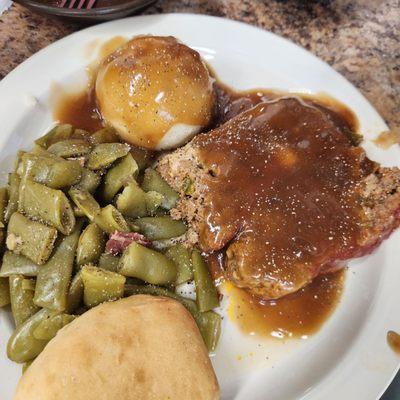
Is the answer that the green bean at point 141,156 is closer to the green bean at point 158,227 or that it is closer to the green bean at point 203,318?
the green bean at point 158,227

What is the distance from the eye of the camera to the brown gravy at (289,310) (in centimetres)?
270

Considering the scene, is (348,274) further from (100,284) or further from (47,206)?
(47,206)

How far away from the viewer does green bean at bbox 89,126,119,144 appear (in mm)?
2771

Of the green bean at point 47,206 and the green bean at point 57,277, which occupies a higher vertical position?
the green bean at point 47,206

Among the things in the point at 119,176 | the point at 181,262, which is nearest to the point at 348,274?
the point at 181,262

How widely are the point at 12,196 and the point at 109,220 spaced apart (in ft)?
1.68

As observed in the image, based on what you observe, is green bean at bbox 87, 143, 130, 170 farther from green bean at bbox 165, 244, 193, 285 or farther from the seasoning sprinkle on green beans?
green bean at bbox 165, 244, 193, 285

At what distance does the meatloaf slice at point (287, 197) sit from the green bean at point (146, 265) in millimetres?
220

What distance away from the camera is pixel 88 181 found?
2596 millimetres

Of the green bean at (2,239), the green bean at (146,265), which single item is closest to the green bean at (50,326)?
the green bean at (146,265)

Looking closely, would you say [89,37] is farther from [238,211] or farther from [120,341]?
[120,341]

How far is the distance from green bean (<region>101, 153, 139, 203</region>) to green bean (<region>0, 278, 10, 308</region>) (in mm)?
619

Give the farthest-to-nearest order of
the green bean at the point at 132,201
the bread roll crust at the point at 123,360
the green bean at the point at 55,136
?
the green bean at the point at 55,136, the green bean at the point at 132,201, the bread roll crust at the point at 123,360

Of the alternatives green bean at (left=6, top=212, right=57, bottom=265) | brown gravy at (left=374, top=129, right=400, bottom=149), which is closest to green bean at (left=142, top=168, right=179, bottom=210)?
green bean at (left=6, top=212, right=57, bottom=265)
